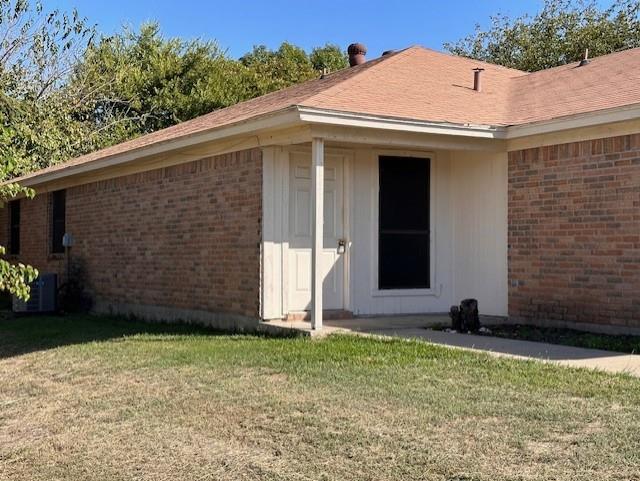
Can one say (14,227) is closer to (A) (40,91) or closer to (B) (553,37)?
(A) (40,91)

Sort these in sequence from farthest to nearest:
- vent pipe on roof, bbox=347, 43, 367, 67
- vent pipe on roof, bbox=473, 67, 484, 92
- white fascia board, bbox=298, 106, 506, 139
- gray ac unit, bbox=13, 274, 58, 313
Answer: vent pipe on roof, bbox=347, 43, 367, 67
gray ac unit, bbox=13, 274, 58, 313
vent pipe on roof, bbox=473, 67, 484, 92
white fascia board, bbox=298, 106, 506, 139

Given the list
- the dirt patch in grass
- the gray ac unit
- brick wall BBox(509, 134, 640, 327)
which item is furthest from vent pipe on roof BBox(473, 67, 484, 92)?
the gray ac unit

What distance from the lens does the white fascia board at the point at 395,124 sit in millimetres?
8328

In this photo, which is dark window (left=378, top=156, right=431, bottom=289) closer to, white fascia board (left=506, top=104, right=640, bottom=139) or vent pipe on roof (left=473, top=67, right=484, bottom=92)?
white fascia board (left=506, top=104, right=640, bottom=139)

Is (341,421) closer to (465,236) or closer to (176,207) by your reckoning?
(465,236)

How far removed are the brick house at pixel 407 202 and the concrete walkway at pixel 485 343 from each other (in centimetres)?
50

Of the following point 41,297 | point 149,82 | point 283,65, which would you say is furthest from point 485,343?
point 283,65

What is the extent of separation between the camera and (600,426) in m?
4.69

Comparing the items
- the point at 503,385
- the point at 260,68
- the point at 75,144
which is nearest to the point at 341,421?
the point at 503,385

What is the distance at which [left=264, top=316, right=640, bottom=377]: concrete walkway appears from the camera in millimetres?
6762

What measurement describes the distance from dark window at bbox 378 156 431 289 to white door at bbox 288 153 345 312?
0.68m

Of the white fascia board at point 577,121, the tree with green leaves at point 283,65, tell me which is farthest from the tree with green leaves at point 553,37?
the white fascia board at point 577,121

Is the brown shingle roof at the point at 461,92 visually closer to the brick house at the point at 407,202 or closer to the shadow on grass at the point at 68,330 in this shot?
the brick house at the point at 407,202

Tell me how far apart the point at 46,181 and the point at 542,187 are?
425 inches
